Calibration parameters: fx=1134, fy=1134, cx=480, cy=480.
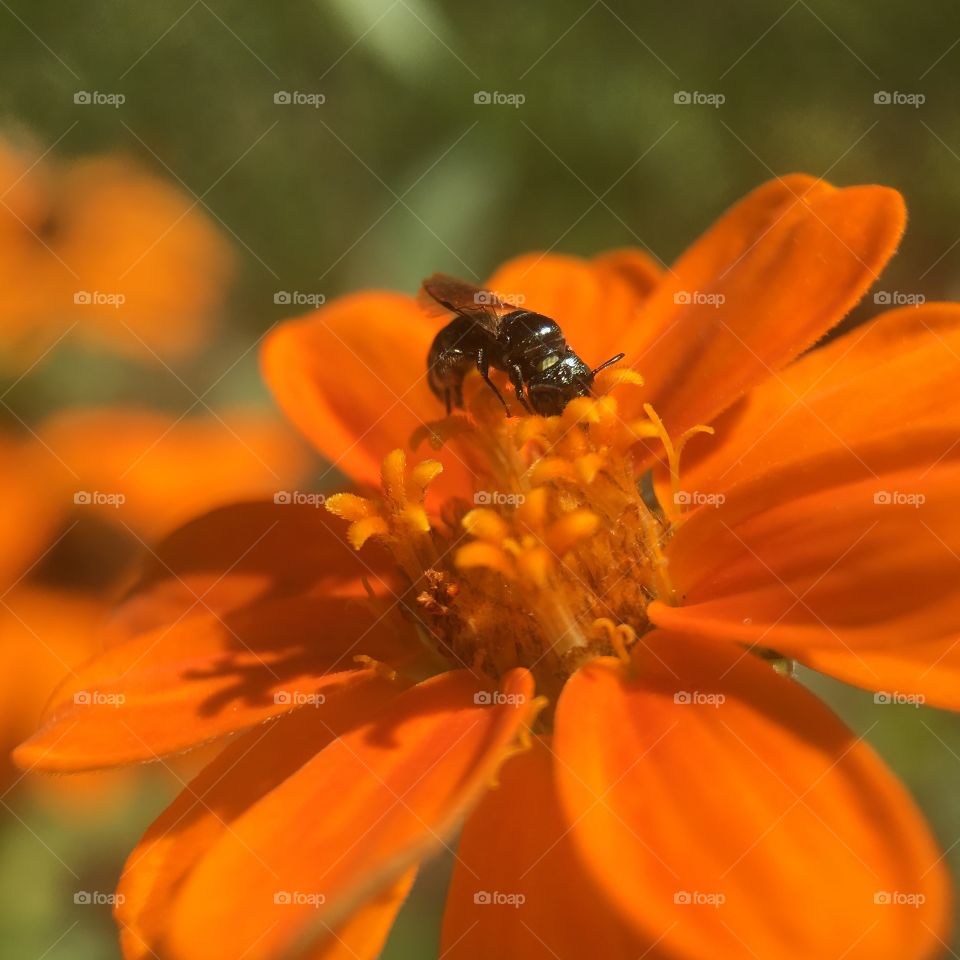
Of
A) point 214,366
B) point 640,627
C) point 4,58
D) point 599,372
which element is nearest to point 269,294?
point 214,366
